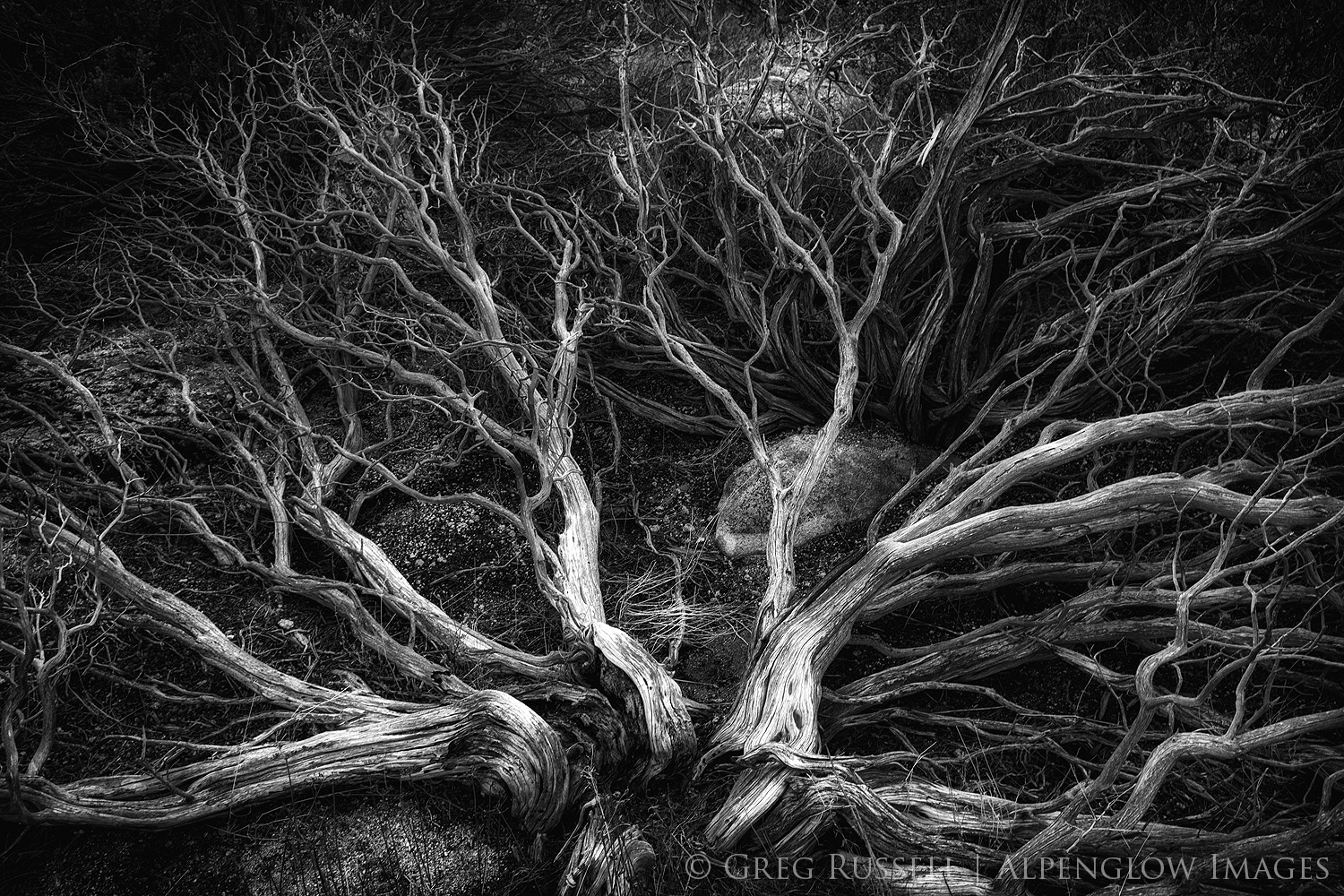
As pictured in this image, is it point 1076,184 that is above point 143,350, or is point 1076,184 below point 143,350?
above

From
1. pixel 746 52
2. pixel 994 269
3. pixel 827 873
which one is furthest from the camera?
pixel 746 52

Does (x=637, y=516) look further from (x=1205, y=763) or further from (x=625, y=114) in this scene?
(x=1205, y=763)

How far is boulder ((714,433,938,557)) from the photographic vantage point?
5.09 metres

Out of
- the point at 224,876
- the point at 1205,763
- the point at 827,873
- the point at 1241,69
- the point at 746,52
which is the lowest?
the point at 224,876

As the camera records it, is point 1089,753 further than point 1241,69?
No

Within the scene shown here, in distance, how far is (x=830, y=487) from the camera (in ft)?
16.9

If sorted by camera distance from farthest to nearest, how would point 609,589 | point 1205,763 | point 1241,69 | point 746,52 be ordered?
point 746,52, point 1241,69, point 609,589, point 1205,763

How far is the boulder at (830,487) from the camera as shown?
509 centimetres

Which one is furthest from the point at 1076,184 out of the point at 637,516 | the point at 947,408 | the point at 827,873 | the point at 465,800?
the point at 465,800

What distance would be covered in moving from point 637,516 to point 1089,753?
2.48m

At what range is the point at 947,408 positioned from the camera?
528cm

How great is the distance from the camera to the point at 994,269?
579 cm

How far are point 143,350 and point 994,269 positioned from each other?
5150mm

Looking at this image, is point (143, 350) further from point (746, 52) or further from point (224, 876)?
point (746, 52)
